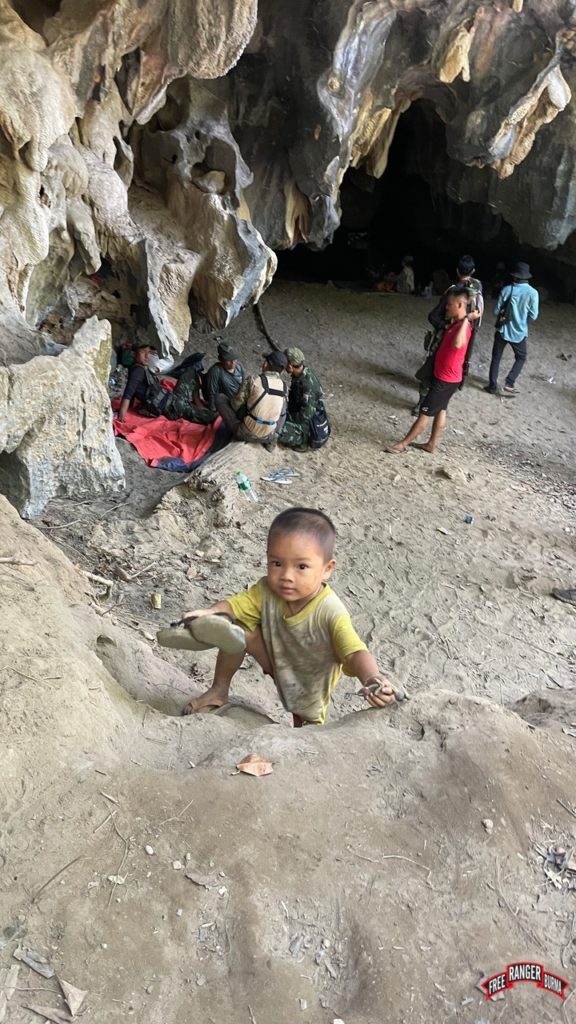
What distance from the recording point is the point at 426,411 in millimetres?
7547

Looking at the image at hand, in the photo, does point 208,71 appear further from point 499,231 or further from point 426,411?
point 499,231

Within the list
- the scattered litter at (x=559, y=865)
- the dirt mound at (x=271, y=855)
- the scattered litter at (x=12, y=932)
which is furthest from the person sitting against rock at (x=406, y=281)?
the scattered litter at (x=12, y=932)

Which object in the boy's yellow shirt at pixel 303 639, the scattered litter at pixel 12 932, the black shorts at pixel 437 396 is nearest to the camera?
the scattered litter at pixel 12 932

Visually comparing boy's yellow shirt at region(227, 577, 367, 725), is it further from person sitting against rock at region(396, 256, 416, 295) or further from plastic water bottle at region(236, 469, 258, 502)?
person sitting against rock at region(396, 256, 416, 295)

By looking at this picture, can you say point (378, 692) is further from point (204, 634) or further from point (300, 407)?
point (300, 407)

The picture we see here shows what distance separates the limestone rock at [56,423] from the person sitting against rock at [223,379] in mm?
2104

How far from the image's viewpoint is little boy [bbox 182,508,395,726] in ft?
8.33

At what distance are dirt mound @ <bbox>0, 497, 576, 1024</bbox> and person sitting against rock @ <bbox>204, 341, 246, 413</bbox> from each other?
5407mm

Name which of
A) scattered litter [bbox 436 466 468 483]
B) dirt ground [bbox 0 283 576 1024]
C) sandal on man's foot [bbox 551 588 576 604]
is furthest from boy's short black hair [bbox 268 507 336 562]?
scattered litter [bbox 436 466 468 483]

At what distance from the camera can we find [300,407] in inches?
296

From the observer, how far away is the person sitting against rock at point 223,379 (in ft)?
25.1

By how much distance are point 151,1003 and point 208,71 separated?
667 cm

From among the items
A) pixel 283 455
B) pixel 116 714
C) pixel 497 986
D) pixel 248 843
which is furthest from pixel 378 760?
pixel 283 455

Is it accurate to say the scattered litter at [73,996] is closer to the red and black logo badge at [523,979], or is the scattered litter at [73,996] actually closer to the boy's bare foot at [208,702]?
the red and black logo badge at [523,979]
